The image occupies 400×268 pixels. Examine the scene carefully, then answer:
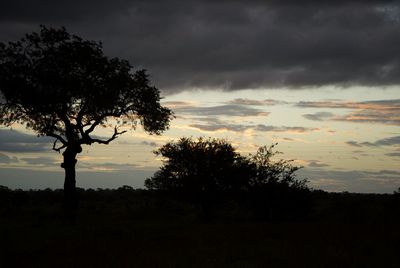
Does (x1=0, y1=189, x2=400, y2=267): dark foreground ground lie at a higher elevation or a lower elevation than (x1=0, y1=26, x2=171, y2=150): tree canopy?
lower

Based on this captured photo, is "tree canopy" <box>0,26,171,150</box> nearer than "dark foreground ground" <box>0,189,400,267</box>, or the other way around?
"dark foreground ground" <box>0,189,400,267</box>

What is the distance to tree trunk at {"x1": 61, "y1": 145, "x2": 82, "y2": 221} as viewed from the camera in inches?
1346

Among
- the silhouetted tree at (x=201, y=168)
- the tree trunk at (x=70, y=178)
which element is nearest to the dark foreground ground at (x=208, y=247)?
the tree trunk at (x=70, y=178)

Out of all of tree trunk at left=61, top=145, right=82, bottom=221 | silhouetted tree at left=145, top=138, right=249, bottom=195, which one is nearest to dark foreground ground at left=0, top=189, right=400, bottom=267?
tree trunk at left=61, top=145, right=82, bottom=221

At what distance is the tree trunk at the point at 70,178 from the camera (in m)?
34.2

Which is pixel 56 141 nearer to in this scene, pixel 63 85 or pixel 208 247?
pixel 63 85

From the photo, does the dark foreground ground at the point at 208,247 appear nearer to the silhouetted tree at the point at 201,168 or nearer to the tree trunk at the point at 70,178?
the tree trunk at the point at 70,178

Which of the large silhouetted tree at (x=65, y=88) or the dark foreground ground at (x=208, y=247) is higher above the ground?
the large silhouetted tree at (x=65, y=88)

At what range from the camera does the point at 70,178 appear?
34.4 metres

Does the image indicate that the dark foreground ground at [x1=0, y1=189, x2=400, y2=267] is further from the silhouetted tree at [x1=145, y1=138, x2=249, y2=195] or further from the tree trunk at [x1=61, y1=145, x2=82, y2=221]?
the silhouetted tree at [x1=145, y1=138, x2=249, y2=195]

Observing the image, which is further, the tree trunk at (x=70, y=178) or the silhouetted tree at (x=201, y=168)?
the silhouetted tree at (x=201, y=168)

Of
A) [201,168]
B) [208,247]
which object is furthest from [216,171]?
[208,247]

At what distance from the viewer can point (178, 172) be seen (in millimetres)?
43000

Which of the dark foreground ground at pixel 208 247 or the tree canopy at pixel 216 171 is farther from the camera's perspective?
the tree canopy at pixel 216 171
